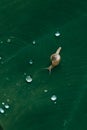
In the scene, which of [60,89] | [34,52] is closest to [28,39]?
[34,52]

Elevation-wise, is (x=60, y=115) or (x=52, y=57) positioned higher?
(x=52, y=57)

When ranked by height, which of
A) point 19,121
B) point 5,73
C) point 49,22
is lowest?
point 19,121

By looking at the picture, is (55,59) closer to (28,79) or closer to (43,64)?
(43,64)

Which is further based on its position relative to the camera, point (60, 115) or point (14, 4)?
point (14, 4)

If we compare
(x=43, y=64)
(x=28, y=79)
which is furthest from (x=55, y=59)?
(x=28, y=79)

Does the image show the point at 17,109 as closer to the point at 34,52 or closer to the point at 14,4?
the point at 34,52

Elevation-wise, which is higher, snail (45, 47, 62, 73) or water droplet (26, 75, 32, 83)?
snail (45, 47, 62, 73)

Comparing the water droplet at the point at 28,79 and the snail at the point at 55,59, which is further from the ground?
the snail at the point at 55,59
